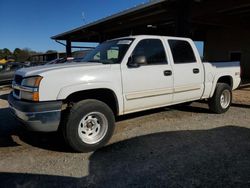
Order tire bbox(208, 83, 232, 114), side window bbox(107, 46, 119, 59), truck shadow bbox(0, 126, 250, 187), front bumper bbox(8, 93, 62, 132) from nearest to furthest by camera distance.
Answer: truck shadow bbox(0, 126, 250, 187)
front bumper bbox(8, 93, 62, 132)
side window bbox(107, 46, 119, 59)
tire bbox(208, 83, 232, 114)

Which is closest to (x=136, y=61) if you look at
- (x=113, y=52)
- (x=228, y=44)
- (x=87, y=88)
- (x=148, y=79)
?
(x=148, y=79)

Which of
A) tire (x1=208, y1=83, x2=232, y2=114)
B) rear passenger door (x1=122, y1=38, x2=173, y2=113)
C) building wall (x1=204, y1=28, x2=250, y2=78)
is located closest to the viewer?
rear passenger door (x1=122, y1=38, x2=173, y2=113)

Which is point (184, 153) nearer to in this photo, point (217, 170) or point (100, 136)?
point (217, 170)

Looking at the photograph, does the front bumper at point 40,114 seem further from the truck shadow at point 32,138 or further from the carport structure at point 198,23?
the carport structure at point 198,23

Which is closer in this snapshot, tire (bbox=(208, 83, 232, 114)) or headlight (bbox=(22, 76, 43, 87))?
headlight (bbox=(22, 76, 43, 87))

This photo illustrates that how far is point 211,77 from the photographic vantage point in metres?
6.45

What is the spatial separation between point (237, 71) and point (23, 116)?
18.9 feet

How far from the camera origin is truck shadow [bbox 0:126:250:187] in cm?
335

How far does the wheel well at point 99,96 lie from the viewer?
4.46 m

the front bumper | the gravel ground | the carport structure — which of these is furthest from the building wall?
the front bumper

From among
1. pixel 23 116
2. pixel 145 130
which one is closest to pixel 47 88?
pixel 23 116

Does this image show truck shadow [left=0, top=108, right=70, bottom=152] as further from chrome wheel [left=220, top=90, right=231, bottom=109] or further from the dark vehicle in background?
the dark vehicle in background

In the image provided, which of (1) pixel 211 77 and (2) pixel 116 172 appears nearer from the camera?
(2) pixel 116 172

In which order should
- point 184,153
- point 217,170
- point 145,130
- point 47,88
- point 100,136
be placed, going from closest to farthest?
point 217,170 → point 47,88 → point 184,153 → point 100,136 → point 145,130
